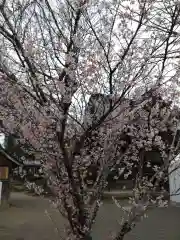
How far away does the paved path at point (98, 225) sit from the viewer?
9.34 m

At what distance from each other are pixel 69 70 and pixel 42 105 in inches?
14.7

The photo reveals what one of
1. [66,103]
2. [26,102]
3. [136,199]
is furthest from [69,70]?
[136,199]

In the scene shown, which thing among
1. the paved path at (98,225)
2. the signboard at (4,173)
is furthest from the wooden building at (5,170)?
the paved path at (98,225)

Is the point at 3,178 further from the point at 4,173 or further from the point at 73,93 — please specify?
the point at 73,93

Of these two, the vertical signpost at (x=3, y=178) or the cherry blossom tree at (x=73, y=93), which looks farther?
the vertical signpost at (x=3, y=178)

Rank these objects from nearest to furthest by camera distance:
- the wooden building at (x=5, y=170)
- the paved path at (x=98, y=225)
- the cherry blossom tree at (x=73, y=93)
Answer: the cherry blossom tree at (x=73, y=93) < the paved path at (x=98, y=225) < the wooden building at (x=5, y=170)

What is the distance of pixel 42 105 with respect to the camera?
9.65 ft

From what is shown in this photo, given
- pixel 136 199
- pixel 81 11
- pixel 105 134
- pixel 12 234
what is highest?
pixel 81 11

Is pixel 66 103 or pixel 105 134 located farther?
pixel 105 134

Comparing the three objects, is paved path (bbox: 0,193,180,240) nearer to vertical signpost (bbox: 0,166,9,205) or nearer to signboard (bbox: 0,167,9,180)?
vertical signpost (bbox: 0,166,9,205)

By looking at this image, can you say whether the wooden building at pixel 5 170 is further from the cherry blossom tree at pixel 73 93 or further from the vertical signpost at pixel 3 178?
the cherry blossom tree at pixel 73 93

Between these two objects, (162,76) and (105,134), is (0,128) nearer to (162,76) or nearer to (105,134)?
(105,134)

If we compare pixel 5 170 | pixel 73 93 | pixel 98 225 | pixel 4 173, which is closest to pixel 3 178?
pixel 4 173

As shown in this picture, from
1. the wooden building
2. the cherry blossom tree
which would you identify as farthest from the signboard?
the cherry blossom tree
